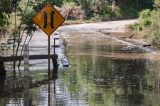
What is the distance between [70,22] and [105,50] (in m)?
42.7

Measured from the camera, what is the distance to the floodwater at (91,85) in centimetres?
1434

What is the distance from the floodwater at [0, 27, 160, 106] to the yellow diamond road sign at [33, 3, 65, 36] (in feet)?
5.99

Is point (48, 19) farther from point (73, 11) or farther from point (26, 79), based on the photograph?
point (73, 11)

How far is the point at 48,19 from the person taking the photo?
14.5m

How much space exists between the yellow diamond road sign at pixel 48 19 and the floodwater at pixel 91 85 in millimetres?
1827

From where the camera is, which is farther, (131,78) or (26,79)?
(131,78)

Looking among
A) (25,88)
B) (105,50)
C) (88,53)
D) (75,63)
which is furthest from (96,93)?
(105,50)

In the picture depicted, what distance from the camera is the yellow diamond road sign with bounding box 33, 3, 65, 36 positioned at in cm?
1444

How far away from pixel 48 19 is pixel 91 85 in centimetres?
360

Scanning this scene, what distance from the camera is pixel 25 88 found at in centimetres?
1684

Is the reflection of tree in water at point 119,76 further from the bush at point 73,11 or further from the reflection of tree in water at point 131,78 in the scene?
the bush at point 73,11

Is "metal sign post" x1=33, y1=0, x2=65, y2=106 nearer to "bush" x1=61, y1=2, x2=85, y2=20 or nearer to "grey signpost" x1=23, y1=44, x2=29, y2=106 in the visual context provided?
"grey signpost" x1=23, y1=44, x2=29, y2=106

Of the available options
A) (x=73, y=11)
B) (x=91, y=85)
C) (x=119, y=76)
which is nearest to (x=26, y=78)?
(x=91, y=85)

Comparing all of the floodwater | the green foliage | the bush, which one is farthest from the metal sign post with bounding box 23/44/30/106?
the bush
